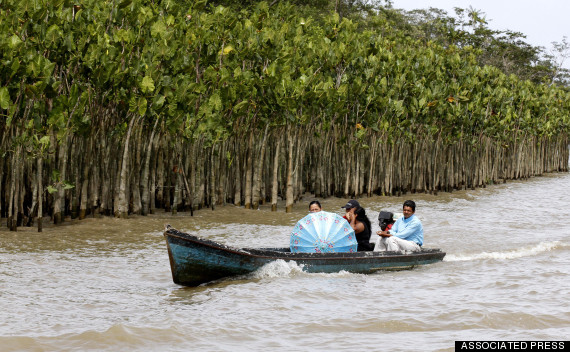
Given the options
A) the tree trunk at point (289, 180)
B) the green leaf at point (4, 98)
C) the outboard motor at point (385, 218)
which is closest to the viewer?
the outboard motor at point (385, 218)

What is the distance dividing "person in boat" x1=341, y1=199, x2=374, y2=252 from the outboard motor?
57 cm

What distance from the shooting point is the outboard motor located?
1230 cm

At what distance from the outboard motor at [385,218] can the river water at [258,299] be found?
1.01 m

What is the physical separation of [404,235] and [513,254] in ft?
8.98

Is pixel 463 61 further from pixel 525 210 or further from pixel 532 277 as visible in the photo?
pixel 532 277

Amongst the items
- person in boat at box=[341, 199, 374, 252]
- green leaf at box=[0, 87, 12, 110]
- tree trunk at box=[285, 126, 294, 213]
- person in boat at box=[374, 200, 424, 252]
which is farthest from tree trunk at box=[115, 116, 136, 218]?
person in boat at box=[374, 200, 424, 252]

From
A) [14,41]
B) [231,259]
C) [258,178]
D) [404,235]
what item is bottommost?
[231,259]

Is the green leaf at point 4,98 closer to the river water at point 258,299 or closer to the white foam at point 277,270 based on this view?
the river water at point 258,299

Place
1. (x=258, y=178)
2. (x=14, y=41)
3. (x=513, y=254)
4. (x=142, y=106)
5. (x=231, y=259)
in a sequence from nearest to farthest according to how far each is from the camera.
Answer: (x=231, y=259), (x=14, y=41), (x=513, y=254), (x=142, y=106), (x=258, y=178)

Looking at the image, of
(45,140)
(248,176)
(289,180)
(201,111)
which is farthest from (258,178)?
(45,140)

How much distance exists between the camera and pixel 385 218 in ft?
40.5

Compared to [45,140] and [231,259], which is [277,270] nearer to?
[231,259]

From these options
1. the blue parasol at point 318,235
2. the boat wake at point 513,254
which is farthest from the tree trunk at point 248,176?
the blue parasol at point 318,235

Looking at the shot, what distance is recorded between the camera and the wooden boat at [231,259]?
9.50m
